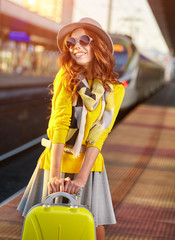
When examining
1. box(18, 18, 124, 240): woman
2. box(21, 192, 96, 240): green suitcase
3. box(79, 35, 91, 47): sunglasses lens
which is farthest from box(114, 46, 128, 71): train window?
box(21, 192, 96, 240): green suitcase

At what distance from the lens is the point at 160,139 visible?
30.8 feet

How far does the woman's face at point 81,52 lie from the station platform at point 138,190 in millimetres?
1700

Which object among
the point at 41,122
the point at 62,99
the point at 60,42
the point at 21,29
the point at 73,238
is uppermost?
the point at 21,29

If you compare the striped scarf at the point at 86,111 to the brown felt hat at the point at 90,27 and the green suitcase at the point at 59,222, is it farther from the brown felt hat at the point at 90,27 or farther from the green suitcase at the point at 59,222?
the green suitcase at the point at 59,222

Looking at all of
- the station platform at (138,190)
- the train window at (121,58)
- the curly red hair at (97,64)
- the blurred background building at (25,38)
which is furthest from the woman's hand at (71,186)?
the blurred background building at (25,38)

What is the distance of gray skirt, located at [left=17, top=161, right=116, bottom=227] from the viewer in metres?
2.38

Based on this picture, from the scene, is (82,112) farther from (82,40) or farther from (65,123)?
(82,40)

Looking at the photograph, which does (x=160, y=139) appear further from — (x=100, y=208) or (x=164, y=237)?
(x=100, y=208)

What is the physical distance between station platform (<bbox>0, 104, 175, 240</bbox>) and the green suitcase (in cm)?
151

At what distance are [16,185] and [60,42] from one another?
11.2ft

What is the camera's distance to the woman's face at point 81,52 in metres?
2.30

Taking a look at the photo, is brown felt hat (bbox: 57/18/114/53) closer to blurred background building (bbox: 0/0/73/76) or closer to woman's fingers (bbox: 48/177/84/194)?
woman's fingers (bbox: 48/177/84/194)

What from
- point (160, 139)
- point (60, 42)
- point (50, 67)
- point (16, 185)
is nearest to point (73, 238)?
point (60, 42)

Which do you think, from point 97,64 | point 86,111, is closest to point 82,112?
point 86,111
